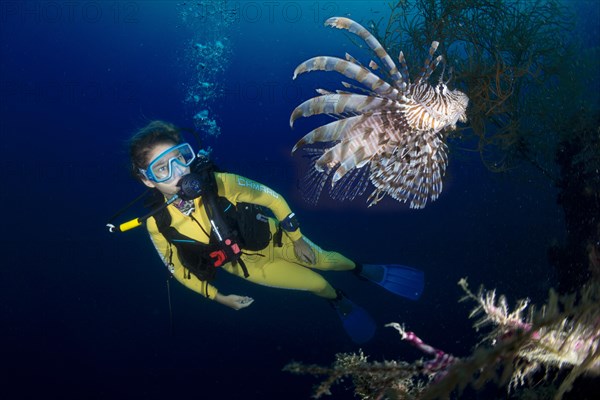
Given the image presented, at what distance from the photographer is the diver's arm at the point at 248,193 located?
3.89 meters

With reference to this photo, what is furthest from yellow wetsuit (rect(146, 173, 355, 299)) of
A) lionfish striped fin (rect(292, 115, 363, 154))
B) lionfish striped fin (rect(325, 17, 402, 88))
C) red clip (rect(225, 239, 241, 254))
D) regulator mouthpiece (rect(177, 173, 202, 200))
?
lionfish striped fin (rect(325, 17, 402, 88))

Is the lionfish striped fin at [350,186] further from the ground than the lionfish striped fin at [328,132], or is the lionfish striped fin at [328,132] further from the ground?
the lionfish striped fin at [328,132]

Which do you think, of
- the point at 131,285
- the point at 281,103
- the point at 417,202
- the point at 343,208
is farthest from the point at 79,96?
the point at 417,202

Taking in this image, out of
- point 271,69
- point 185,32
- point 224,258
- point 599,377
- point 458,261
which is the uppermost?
point 185,32

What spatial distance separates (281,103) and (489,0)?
3339cm

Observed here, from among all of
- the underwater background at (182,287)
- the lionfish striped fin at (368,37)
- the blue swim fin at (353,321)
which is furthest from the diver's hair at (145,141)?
the blue swim fin at (353,321)

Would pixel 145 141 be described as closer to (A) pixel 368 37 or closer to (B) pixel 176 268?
(B) pixel 176 268

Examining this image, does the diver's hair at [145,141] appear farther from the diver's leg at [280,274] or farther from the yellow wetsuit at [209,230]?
the diver's leg at [280,274]

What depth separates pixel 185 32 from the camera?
43406mm

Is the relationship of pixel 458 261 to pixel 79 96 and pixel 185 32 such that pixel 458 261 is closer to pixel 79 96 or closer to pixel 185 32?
pixel 79 96

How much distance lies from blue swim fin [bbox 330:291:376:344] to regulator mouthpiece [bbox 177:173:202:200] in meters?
3.04

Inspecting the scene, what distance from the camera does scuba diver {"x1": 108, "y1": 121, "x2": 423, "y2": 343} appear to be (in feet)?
11.1

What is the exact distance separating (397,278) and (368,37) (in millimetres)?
4006

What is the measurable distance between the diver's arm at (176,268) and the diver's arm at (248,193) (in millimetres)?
923
